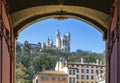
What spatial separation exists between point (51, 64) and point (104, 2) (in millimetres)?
64405

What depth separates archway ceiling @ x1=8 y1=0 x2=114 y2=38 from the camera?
8648mm

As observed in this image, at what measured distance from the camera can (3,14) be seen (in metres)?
7.59

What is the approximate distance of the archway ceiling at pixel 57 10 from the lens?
8.65 meters

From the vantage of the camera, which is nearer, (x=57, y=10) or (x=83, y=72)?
(x=57, y=10)

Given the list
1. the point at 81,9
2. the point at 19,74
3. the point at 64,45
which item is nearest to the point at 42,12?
the point at 81,9

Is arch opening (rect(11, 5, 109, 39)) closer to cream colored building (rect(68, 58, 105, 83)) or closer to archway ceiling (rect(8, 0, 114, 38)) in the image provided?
archway ceiling (rect(8, 0, 114, 38))

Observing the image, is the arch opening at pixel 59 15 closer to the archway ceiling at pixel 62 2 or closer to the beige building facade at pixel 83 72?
the archway ceiling at pixel 62 2

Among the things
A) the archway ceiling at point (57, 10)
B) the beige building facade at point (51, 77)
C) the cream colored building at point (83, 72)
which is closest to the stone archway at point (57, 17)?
the archway ceiling at point (57, 10)

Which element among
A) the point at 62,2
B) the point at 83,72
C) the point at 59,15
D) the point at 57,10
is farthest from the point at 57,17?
the point at 83,72

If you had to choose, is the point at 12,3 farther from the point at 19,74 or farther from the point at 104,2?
the point at 19,74

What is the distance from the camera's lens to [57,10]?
9352 millimetres

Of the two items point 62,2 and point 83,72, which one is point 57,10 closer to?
point 62,2

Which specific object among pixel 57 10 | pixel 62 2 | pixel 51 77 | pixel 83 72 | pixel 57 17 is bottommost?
pixel 83 72

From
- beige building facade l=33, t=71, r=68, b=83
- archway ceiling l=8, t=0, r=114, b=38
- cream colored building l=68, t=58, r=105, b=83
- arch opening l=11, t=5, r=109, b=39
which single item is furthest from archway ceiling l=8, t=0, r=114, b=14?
cream colored building l=68, t=58, r=105, b=83
